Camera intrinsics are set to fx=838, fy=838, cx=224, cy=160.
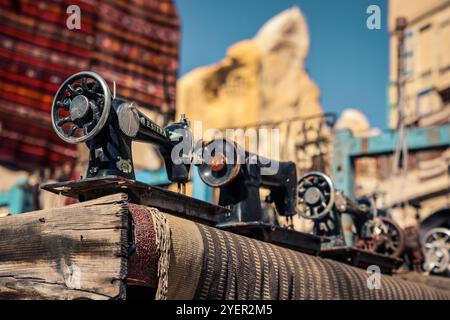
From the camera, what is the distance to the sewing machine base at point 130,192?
424cm

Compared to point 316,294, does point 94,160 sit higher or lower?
higher

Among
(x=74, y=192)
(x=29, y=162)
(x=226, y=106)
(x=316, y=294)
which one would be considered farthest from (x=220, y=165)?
(x=226, y=106)

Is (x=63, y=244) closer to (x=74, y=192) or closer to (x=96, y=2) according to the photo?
(x=74, y=192)

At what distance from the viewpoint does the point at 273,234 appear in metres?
5.74

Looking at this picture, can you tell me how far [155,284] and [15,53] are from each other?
67.6ft

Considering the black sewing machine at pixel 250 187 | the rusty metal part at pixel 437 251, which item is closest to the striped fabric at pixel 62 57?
the rusty metal part at pixel 437 251

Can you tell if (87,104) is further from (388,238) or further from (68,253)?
(388,238)

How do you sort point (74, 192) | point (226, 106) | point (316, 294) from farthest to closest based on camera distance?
point (226, 106)
point (316, 294)
point (74, 192)

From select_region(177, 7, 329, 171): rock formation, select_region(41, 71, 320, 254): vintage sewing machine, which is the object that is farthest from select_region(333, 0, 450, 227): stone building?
select_region(41, 71, 320, 254): vintage sewing machine

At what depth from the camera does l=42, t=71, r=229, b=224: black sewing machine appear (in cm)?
432

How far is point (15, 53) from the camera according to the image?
77.2 feet

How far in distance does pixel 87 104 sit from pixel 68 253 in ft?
3.19
